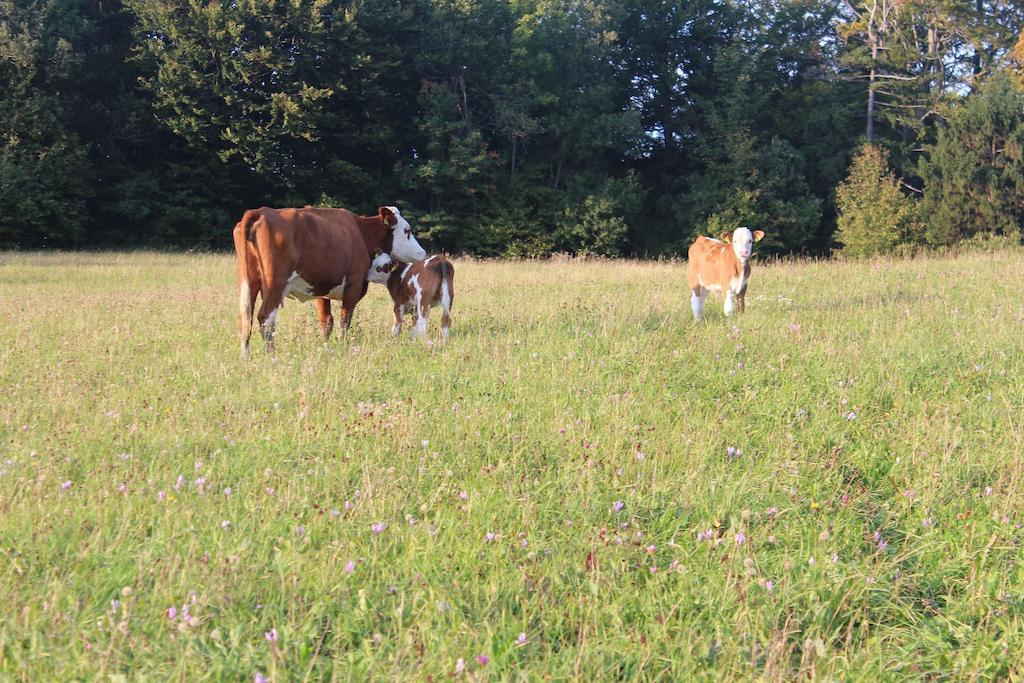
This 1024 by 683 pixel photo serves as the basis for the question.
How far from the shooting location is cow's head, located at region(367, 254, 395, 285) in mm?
9648

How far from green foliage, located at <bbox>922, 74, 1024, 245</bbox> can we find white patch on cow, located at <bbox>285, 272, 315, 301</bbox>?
102ft

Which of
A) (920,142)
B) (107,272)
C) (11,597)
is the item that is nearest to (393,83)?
(107,272)

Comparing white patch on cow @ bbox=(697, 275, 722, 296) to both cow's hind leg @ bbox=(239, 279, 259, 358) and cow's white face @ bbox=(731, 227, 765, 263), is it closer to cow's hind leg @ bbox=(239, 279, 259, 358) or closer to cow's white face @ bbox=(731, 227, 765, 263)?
cow's white face @ bbox=(731, 227, 765, 263)

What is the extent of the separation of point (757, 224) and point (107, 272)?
27933mm

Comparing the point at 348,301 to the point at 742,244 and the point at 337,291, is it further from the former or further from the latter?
the point at 742,244

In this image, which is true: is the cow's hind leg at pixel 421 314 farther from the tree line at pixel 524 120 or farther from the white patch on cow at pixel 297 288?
the tree line at pixel 524 120

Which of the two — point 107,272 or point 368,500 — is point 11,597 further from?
point 107,272

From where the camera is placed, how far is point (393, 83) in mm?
36469

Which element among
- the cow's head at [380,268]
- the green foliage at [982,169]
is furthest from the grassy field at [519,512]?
the green foliage at [982,169]

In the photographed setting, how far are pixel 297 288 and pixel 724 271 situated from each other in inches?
210

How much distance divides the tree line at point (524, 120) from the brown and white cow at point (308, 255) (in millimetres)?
22844

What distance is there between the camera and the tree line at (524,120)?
31.2 meters

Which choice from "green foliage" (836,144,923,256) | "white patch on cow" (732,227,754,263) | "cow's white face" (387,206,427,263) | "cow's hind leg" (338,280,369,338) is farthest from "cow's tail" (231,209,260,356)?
"green foliage" (836,144,923,256)

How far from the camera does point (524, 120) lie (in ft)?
116
